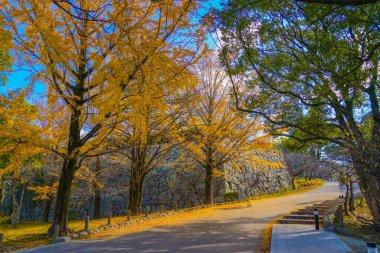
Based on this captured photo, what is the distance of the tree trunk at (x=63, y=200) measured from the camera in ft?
31.9

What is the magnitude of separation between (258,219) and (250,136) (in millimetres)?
6200

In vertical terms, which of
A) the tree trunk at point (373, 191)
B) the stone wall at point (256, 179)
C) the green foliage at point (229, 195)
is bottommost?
the tree trunk at point (373, 191)

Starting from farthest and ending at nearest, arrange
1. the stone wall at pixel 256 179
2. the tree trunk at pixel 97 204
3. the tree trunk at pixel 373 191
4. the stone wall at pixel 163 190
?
the stone wall at pixel 256 179 < the stone wall at pixel 163 190 < the tree trunk at pixel 97 204 < the tree trunk at pixel 373 191

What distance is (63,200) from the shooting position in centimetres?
987

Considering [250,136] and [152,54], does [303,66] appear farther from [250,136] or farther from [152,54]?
[250,136]

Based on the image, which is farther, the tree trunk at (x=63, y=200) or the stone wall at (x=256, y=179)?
the stone wall at (x=256, y=179)

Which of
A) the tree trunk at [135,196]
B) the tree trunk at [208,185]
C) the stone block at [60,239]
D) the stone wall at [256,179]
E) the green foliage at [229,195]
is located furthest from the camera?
the stone wall at [256,179]

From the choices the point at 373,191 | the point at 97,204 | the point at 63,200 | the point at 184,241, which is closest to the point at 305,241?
the point at 373,191

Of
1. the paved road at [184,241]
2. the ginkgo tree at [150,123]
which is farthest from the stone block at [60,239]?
the ginkgo tree at [150,123]

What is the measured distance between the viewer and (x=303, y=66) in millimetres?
9117

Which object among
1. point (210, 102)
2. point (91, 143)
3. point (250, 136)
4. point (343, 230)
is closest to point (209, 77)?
point (210, 102)

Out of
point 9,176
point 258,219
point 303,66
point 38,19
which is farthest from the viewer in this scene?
point 9,176

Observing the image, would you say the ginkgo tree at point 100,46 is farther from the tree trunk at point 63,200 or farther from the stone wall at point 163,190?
the stone wall at point 163,190

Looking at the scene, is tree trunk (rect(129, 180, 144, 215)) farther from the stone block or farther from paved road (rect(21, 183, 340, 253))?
the stone block
